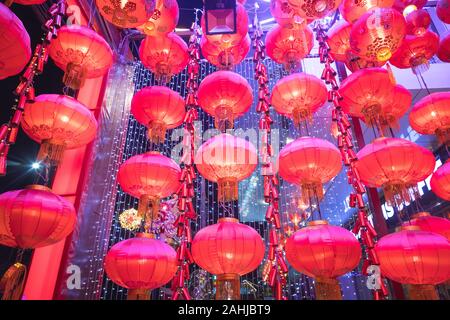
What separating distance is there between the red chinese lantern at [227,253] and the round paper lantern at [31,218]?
90 centimetres

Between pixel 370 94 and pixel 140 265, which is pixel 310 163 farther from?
pixel 140 265

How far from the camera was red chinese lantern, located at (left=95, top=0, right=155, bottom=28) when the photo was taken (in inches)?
89.5

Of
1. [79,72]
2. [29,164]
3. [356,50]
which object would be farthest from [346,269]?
[29,164]

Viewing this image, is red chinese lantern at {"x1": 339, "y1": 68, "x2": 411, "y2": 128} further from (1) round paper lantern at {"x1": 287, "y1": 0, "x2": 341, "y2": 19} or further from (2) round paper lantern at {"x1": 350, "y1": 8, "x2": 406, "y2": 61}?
(1) round paper lantern at {"x1": 287, "y1": 0, "x2": 341, "y2": 19}

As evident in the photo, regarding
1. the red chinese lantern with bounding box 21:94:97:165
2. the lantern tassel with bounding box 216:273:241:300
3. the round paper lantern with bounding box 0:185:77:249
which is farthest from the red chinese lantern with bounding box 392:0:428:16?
the round paper lantern with bounding box 0:185:77:249

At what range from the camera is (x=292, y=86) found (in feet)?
9.00

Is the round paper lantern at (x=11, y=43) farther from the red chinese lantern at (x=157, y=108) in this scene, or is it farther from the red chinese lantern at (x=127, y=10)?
the red chinese lantern at (x=157, y=108)

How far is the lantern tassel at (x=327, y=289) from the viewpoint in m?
2.21

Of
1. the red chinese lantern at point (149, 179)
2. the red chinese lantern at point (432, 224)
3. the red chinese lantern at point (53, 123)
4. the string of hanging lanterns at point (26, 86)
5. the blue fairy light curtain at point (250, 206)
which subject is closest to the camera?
the string of hanging lanterns at point (26, 86)

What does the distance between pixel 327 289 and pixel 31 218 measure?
1.91 meters

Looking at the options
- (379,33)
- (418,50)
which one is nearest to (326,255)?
→ (379,33)

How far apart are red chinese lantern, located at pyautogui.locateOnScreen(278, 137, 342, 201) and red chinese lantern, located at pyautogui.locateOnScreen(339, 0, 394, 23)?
106cm

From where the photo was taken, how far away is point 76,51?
102 inches

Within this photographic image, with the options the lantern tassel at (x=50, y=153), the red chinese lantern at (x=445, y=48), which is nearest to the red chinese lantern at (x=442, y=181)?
the red chinese lantern at (x=445, y=48)
